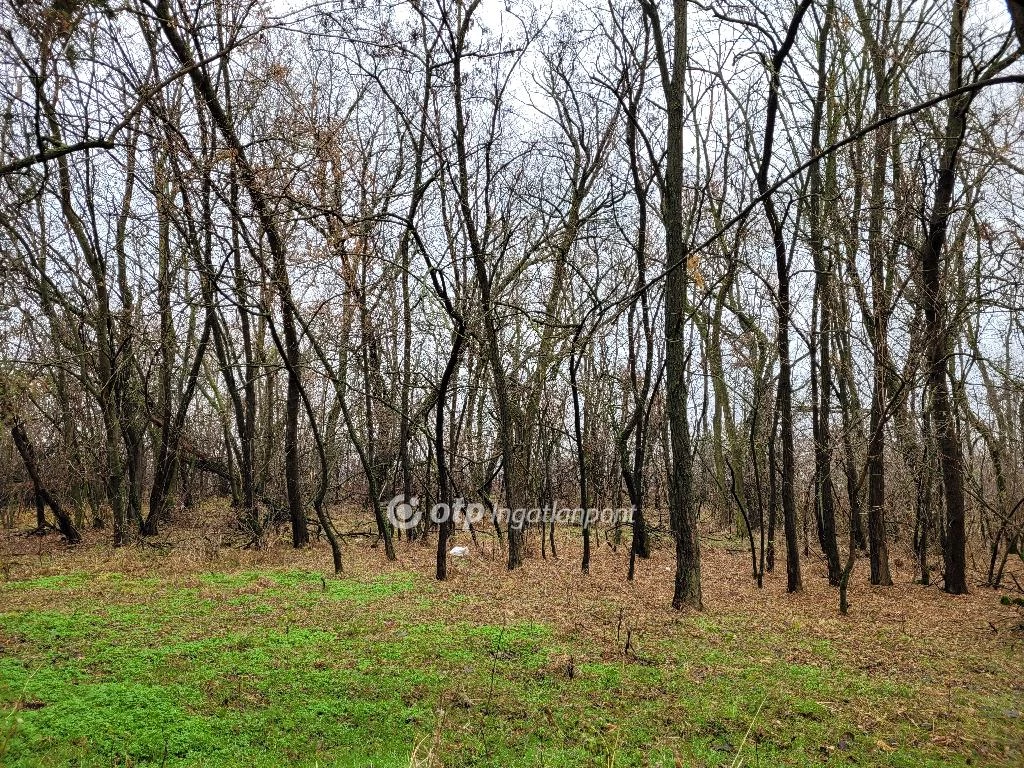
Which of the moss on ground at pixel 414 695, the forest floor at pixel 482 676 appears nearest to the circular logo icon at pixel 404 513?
the forest floor at pixel 482 676

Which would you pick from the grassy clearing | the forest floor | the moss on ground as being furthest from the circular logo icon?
the moss on ground

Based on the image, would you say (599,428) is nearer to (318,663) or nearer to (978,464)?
(978,464)

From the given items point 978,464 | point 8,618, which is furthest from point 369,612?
point 978,464

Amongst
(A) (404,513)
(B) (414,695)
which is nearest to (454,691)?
(B) (414,695)

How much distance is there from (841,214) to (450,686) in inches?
431

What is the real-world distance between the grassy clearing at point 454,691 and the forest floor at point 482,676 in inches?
0.8

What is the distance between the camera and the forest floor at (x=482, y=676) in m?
3.97

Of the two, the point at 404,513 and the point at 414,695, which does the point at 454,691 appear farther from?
the point at 404,513

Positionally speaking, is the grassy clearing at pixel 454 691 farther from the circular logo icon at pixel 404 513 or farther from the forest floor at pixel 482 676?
the circular logo icon at pixel 404 513

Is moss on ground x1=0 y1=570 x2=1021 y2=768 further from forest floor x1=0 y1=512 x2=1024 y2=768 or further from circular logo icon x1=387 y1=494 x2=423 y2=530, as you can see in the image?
circular logo icon x1=387 y1=494 x2=423 y2=530

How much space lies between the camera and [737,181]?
15188 mm

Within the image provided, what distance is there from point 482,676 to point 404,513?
10.4 metres

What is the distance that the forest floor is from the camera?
3969 millimetres

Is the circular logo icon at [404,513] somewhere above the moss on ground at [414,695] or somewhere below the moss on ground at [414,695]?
above
